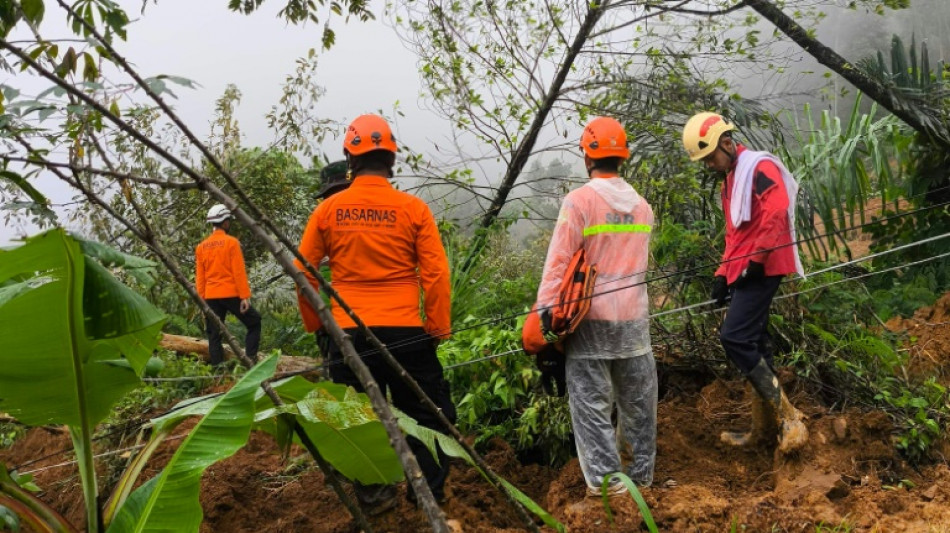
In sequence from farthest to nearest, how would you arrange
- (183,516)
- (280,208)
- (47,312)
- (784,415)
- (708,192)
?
(280,208)
(708,192)
(784,415)
(47,312)
(183,516)

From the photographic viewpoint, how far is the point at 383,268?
4.24 meters

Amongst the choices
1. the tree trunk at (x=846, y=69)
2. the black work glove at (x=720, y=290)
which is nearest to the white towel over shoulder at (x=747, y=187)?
the black work glove at (x=720, y=290)

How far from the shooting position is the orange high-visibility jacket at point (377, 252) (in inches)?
166

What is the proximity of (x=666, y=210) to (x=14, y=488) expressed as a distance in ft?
16.8

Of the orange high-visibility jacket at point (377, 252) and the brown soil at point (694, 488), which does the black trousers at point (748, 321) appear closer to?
the brown soil at point (694, 488)

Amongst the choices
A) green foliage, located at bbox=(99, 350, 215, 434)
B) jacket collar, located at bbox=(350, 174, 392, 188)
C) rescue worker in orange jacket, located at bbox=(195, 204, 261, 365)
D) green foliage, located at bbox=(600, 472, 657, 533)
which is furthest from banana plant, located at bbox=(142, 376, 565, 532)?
rescue worker in orange jacket, located at bbox=(195, 204, 261, 365)

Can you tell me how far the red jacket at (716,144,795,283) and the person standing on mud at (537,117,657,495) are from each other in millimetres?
570

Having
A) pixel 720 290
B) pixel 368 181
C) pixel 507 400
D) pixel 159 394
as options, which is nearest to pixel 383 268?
pixel 368 181

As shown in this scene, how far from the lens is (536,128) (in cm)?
734

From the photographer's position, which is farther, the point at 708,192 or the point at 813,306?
the point at 708,192

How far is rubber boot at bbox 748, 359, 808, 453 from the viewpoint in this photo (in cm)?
468

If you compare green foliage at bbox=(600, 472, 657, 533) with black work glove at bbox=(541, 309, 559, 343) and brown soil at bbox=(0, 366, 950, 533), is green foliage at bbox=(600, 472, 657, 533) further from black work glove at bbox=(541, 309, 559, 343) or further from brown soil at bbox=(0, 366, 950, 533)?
black work glove at bbox=(541, 309, 559, 343)

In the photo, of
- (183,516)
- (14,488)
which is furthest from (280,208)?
(183,516)

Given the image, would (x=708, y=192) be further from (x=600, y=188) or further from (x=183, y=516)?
(x=183, y=516)
